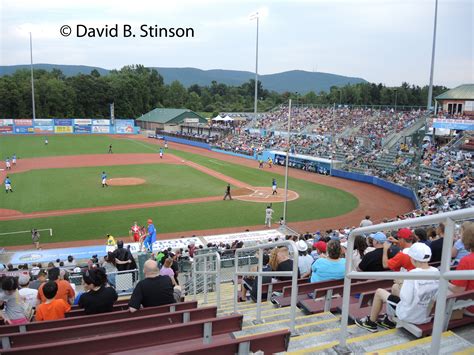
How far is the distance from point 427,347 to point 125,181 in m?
34.6

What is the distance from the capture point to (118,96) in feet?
358

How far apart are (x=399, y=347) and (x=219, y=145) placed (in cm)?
6072

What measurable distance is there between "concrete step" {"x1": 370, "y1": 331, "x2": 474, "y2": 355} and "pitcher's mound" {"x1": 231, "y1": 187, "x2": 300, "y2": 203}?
25988 millimetres

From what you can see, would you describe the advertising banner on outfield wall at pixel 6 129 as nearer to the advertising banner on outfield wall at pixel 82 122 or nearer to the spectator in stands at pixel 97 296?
the advertising banner on outfield wall at pixel 82 122

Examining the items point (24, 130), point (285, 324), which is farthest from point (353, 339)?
point (24, 130)

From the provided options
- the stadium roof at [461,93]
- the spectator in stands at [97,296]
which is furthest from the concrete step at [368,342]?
the stadium roof at [461,93]

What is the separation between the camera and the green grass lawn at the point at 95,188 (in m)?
28.5

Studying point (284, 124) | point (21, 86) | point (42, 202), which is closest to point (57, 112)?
point (21, 86)

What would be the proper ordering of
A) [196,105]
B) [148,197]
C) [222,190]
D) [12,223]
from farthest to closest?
[196,105] → [222,190] → [148,197] → [12,223]

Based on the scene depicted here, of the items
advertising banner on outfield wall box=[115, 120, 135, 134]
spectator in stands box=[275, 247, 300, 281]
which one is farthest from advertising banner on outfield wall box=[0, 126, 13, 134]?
spectator in stands box=[275, 247, 300, 281]

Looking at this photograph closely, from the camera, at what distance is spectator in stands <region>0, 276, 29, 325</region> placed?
5656 millimetres

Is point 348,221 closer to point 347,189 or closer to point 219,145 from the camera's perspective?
point 347,189

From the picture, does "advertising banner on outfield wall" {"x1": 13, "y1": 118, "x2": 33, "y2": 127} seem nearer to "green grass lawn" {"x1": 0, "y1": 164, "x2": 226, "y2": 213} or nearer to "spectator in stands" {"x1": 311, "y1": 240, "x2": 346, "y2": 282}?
"green grass lawn" {"x1": 0, "y1": 164, "x2": 226, "y2": 213}

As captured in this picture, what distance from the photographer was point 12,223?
934 inches
